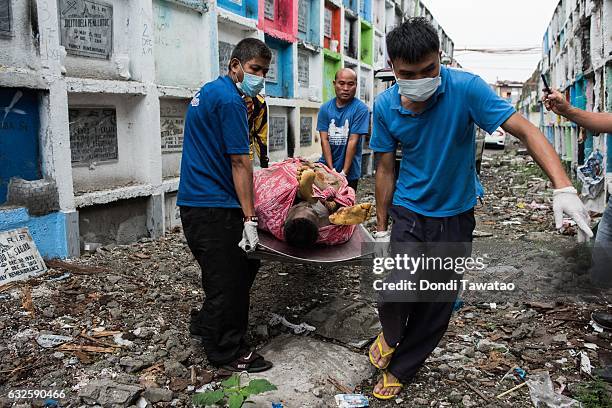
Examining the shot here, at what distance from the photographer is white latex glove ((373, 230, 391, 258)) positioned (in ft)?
8.77

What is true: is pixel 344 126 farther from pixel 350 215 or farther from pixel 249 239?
pixel 249 239

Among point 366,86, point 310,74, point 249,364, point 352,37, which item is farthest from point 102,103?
point 366,86

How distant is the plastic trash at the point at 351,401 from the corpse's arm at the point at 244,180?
3.28 feet

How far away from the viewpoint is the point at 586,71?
24.8 feet

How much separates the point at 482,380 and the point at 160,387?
1.62m

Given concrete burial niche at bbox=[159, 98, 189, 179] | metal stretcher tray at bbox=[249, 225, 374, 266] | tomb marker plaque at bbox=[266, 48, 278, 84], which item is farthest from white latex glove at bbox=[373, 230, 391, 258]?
tomb marker plaque at bbox=[266, 48, 278, 84]

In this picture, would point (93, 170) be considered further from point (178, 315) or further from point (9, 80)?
point (178, 315)

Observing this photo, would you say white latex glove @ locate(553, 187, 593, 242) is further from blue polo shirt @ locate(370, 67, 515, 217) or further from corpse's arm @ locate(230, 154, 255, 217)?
corpse's arm @ locate(230, 154, 255, 217)

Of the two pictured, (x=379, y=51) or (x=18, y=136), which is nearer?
(x=18, y=136)

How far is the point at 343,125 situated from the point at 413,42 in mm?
2811

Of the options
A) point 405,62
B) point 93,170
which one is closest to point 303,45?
point 93,170

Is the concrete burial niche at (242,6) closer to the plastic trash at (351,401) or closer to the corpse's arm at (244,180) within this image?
the corpse's arm at (244,180)

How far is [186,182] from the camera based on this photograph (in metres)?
2.78

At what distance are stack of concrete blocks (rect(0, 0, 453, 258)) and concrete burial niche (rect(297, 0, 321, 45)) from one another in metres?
1.82
